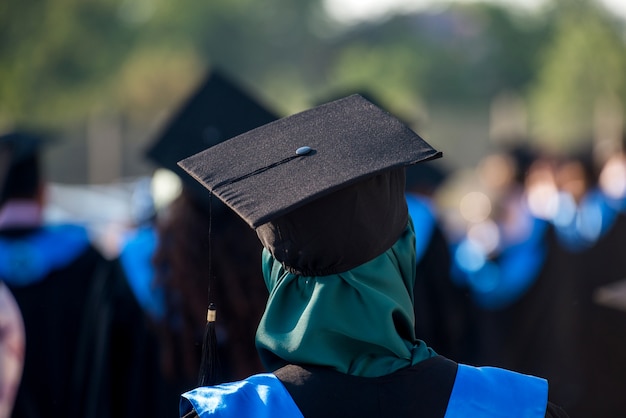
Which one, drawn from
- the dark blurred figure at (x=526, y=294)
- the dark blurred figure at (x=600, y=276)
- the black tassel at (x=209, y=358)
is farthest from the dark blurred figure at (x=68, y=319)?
the dark blurred figure at (x=600, y=276)

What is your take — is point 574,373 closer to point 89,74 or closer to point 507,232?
point 507,232

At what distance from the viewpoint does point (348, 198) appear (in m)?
1.63

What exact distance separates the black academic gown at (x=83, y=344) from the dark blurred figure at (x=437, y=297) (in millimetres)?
1369

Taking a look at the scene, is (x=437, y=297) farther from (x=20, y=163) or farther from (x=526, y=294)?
(x=20, y=163)

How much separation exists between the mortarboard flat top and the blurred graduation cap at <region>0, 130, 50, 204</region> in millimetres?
2178

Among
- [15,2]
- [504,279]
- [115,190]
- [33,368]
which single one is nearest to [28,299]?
[33,368]

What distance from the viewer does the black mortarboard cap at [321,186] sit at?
5.26ft

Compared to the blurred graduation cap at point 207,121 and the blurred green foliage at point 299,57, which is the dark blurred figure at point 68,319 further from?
the blurred green foliage at point 299,57

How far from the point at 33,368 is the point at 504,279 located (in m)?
3.28

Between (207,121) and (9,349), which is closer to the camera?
(9,349)

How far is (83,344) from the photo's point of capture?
3.53 meters

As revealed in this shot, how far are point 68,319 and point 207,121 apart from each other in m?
0.96

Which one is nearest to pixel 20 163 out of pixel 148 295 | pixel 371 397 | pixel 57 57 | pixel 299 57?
pixel 148 295

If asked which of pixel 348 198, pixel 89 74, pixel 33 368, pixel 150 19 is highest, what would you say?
pixel 348 198
